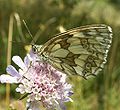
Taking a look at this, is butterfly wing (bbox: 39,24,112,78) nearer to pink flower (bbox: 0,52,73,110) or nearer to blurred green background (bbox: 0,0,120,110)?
pink flower (bbox: 0,52,73,110)

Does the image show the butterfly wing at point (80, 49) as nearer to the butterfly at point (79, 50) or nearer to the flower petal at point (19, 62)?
the butterfly at point (79, 50)

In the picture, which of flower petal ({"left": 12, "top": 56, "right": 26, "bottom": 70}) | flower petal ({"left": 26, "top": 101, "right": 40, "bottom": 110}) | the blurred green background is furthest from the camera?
the blurred green background

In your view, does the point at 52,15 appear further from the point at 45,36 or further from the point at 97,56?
the point at 97,56

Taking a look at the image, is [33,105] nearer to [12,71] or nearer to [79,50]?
[12,71]

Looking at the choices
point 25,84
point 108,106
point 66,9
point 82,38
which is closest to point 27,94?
point 25,84

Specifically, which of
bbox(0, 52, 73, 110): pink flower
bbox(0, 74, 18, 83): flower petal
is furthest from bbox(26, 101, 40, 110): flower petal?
bbox(0, 74, 18, 83): flower petal

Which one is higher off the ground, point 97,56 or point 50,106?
point 97,56
